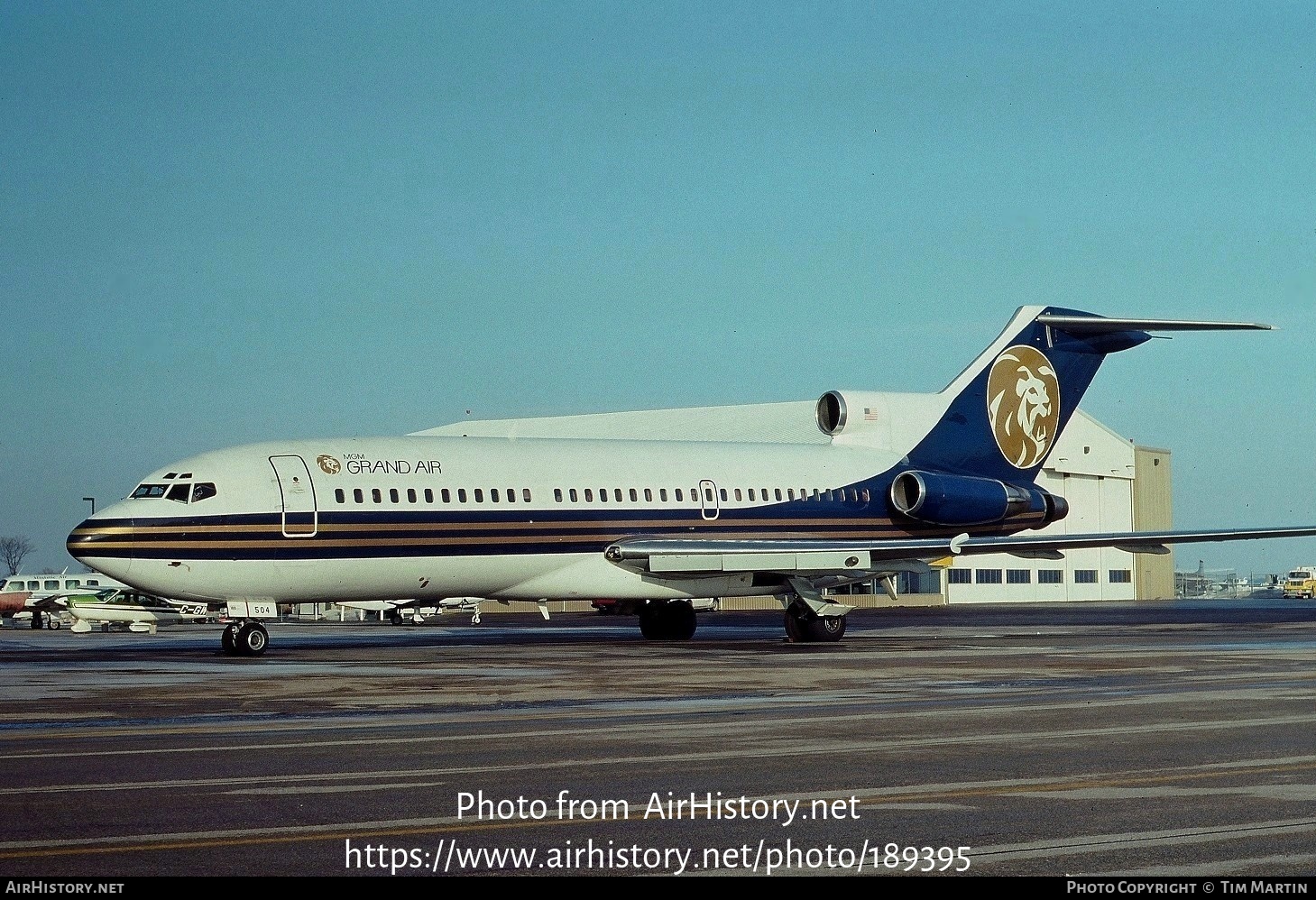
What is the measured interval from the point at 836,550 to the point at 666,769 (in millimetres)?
24157

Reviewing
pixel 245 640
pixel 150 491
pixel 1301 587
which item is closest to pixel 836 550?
pixel 245 640

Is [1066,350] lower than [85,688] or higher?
→ higher

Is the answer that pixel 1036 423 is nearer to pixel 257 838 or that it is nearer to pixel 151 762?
pixel 151 762

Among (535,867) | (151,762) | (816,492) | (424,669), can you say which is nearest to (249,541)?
(424,669)

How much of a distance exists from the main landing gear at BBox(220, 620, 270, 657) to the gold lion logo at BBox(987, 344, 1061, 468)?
778 inches

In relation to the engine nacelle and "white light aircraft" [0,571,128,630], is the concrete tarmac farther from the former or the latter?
"white light aircraft" [0,571,128,630]

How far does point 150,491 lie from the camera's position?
3134cm

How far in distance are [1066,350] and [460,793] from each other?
33442 mm

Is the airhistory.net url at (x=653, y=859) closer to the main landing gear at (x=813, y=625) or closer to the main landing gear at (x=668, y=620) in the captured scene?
the main landing gear at (x=813, y=625)

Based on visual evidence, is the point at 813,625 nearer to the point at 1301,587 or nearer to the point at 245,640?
the point at 245,640

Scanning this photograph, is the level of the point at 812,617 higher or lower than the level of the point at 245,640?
lower

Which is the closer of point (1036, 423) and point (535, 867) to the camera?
point (535, 867)

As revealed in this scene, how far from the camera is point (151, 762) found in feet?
41.8

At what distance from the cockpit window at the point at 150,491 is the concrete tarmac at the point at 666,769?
652cm
